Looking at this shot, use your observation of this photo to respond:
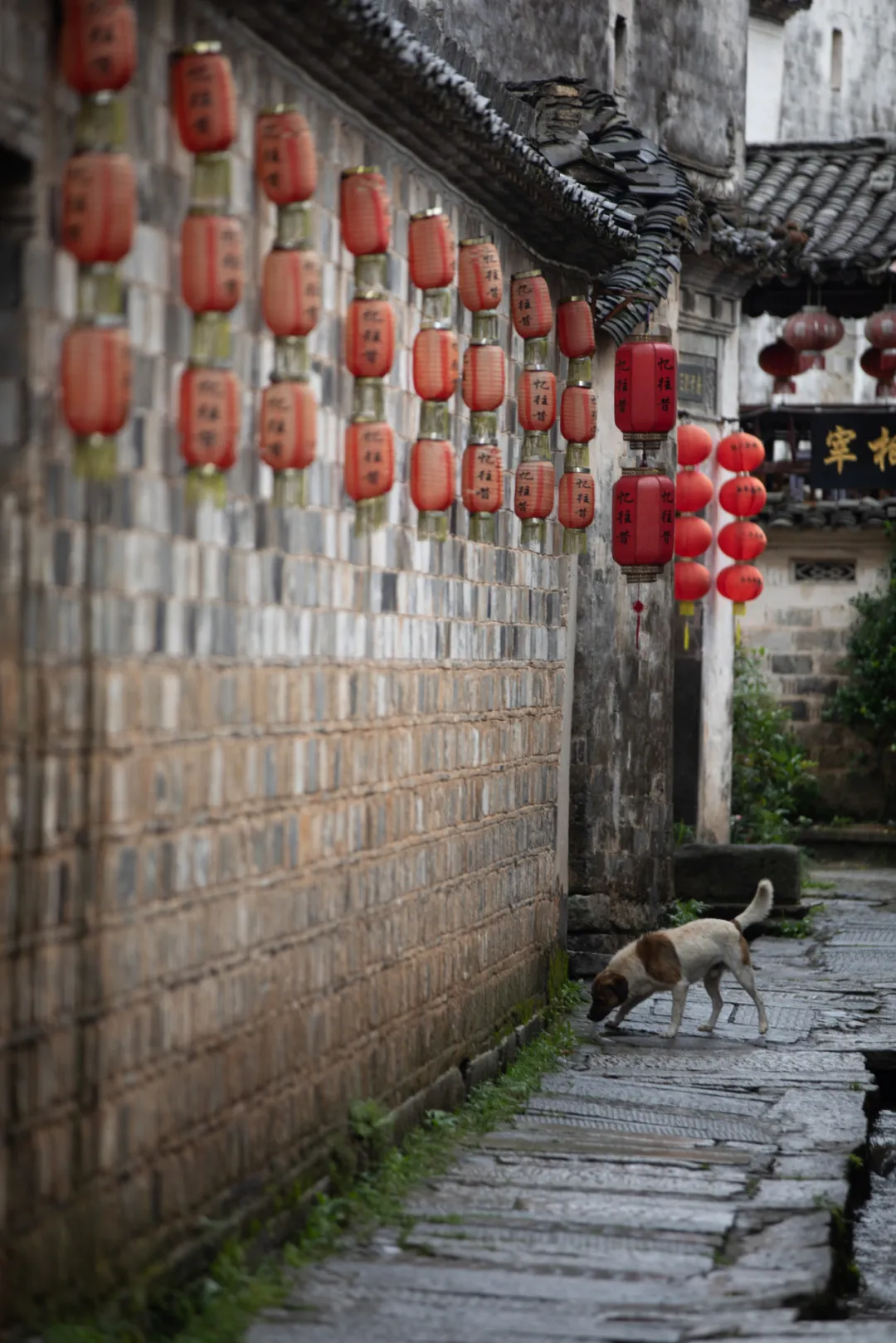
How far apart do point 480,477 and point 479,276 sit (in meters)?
1.03

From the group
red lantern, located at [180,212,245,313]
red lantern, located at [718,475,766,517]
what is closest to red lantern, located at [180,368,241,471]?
red lantern, located at [180,212,245,313]

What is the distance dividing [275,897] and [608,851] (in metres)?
7.80

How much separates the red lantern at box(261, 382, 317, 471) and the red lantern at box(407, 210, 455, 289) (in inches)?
79.8

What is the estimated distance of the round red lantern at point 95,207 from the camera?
19.2ft

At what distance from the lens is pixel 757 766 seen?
2161 centimetres

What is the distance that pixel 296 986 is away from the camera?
318 inches

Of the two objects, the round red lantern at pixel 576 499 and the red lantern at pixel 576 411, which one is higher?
the red lantern at pixel 576 411

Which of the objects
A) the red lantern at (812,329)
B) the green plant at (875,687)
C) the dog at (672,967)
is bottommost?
the dog at (672,967)

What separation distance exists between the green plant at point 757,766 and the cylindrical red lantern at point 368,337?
1220cm

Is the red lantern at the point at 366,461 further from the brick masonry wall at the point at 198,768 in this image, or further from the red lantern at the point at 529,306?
the red lantern at the point at 529,306

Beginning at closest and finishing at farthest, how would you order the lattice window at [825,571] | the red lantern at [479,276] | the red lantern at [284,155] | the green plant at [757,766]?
the red lantern at [284,155] < the red lantern at [479,276] < the green plant at [757,766] < the lattice window at [825,571]

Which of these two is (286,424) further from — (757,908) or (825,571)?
(825,571)

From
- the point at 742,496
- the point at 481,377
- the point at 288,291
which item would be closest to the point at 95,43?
the point at 288,291

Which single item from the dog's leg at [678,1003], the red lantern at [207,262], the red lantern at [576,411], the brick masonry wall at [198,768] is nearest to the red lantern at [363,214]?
the brick masonry wall at [198,768]
